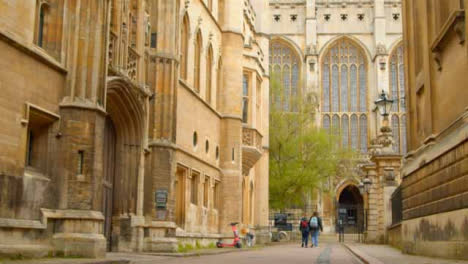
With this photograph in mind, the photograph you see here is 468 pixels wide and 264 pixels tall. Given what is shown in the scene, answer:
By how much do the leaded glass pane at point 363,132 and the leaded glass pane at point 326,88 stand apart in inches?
134

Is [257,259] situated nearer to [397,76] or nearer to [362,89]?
[362,89]

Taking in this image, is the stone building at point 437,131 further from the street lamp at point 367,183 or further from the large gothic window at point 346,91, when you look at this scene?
the large gothic window at point 346,91

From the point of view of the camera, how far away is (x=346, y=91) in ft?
211

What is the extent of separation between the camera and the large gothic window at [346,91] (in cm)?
6360

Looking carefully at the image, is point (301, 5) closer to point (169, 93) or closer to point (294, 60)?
point (294, 60)

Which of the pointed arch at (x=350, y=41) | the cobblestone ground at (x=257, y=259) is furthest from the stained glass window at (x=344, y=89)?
the cobblestone ground at (x=257, y=259)

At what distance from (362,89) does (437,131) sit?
48141 millimetres

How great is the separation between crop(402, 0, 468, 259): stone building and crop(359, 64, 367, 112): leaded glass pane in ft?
141

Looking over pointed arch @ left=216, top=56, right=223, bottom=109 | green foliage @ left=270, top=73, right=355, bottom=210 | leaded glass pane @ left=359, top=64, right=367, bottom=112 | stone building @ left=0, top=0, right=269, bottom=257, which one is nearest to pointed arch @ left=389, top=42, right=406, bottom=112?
leaded glass pane @ left=359, top=64, right=367, bottom=112

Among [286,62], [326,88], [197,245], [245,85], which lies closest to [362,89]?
[326,88]

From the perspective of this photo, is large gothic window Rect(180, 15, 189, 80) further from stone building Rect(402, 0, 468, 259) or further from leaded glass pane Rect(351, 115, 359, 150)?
leaded glass pane Rect(351, 115, 359, 150)

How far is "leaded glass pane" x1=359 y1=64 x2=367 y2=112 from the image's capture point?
63969mm

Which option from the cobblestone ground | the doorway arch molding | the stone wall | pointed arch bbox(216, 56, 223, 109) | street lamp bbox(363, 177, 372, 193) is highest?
pointed arch bbox(216, 56, 223, 109)

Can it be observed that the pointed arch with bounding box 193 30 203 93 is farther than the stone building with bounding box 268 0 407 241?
No
